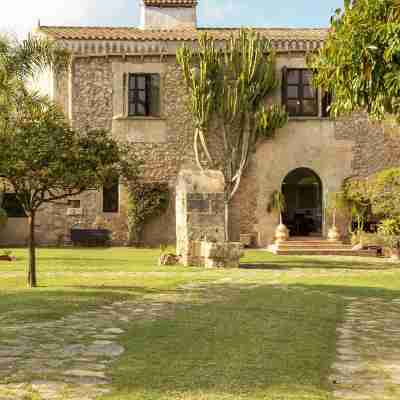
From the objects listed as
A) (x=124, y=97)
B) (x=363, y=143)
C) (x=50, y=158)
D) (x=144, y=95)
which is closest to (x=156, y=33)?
(x=144, y=95)

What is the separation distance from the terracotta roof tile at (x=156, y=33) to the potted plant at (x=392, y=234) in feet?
23.0

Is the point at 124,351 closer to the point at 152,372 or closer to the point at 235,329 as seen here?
the point at 152,372

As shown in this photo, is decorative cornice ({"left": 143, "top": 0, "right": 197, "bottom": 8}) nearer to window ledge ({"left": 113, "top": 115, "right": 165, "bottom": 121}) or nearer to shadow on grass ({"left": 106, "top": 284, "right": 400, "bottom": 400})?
window ledge ({"left": 113, "top": 115, "right": 165, "bottom": 121})

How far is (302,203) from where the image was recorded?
26.1m

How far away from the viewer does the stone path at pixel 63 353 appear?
432 cm

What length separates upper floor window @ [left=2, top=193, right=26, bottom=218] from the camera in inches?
869

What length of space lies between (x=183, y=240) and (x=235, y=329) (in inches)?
325

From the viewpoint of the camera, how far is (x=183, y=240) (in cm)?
1486

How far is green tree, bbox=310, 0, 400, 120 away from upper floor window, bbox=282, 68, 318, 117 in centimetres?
1591

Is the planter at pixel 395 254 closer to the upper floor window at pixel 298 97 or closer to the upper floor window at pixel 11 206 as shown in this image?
the upper floor window at pixel 298 97

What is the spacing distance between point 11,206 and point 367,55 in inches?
706

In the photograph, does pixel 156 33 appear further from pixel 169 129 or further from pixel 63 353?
pixel 63 353

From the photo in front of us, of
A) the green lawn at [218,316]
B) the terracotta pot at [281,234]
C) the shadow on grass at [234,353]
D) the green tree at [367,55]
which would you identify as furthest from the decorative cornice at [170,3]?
the green tree at [367,55]

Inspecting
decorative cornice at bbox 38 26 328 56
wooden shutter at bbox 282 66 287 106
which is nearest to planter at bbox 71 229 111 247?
decorative cornice at bbox 38 26 328 56
